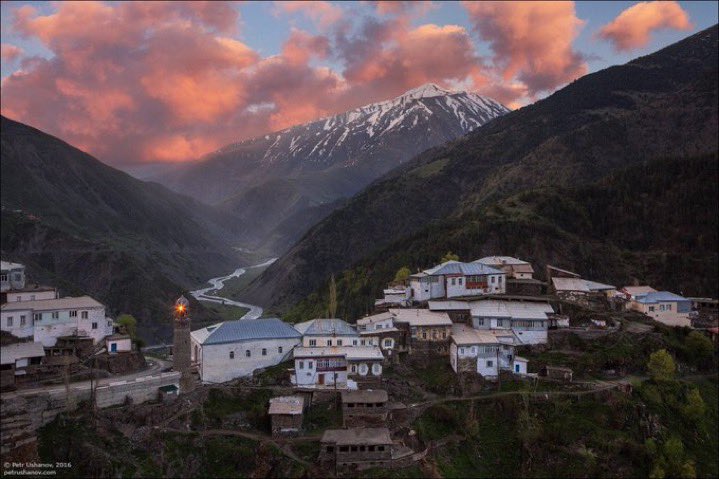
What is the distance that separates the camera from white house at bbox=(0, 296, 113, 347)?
5956cm

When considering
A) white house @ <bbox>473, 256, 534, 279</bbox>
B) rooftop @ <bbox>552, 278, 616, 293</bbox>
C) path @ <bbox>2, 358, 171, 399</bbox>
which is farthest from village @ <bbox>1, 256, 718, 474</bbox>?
white house @ <bbox>473, 256, 534, 279</bbox>

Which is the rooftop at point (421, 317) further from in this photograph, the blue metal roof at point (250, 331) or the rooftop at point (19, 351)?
the rooftop at point (19, 351)

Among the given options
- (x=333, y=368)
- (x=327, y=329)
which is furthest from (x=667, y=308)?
(x=333, y=368)

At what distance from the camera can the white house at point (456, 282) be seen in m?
78.0

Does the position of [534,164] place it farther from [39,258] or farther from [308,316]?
[39,258]

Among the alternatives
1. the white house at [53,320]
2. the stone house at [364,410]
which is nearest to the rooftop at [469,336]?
the stone house at [364,410]

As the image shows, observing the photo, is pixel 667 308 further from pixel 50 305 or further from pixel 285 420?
pixel 50 305

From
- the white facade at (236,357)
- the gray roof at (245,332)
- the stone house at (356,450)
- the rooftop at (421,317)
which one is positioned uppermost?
the rooftop at (421,317)

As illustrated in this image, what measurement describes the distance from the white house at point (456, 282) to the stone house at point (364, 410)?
84.7ft

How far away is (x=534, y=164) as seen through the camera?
193000 millimetres

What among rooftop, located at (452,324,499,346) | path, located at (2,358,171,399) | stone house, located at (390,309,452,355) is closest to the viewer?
path, located at (2,358,171,399)

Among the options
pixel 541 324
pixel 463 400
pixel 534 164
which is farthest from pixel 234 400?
pixel 534 164

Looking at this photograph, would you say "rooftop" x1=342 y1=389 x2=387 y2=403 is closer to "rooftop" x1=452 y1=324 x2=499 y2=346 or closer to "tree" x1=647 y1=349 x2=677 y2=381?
"rooftop" x1=452 y1=324 x2=499 y2=346

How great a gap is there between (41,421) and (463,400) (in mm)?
39304
